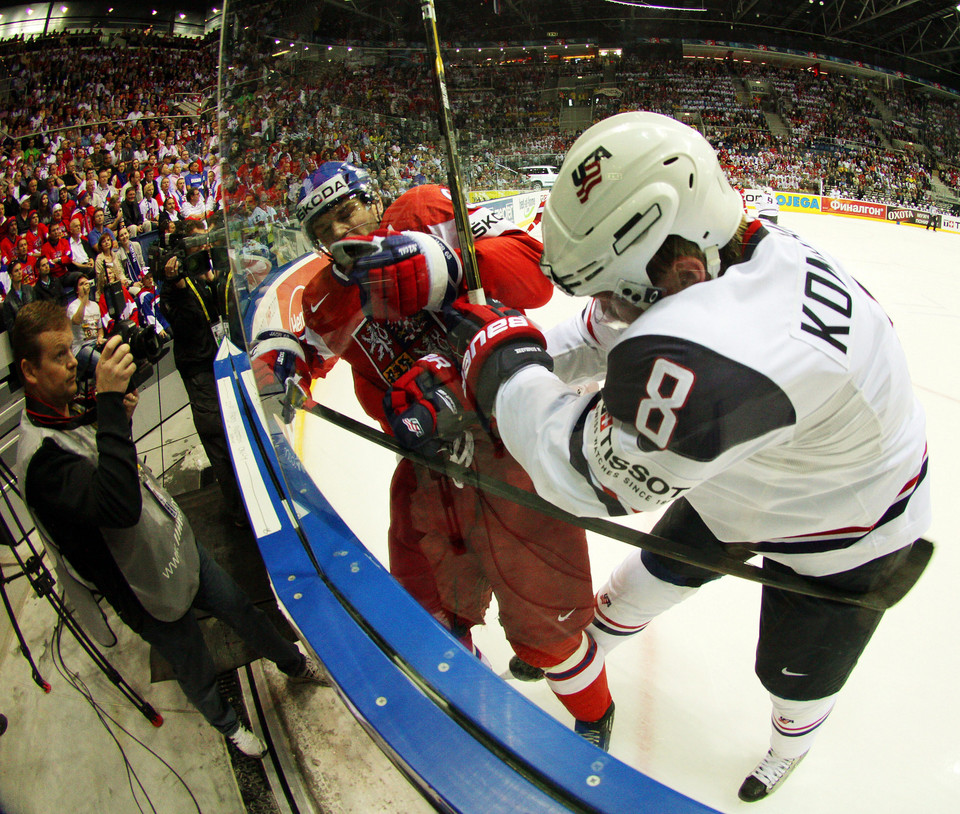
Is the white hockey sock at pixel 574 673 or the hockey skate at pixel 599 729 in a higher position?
the white hockey sock at pixel 574 673

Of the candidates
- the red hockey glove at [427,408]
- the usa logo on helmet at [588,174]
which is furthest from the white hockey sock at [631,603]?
the usa logo on helmet at [588,174]

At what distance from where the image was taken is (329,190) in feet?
4.48

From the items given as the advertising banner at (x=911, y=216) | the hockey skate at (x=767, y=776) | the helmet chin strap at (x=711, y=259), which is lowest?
the advertising banner at (x=911, y=216)

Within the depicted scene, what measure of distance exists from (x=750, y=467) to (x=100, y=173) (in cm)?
801

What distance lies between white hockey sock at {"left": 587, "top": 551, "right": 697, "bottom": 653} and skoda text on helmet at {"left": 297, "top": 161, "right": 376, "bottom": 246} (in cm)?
114

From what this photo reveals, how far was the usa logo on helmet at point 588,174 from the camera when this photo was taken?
857mm

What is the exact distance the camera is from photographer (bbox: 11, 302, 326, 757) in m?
1.40

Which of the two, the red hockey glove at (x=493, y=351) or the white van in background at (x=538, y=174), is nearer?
the red hockey glove at (x=493, y=351)

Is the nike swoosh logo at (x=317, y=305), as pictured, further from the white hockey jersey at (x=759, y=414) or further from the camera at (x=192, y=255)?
the camera at (x=192, y=255)

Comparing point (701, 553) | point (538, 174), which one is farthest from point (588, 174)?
point (538, 174)

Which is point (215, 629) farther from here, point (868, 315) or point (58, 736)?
point (868, 315)

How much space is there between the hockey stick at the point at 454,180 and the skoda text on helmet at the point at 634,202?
0.19 metres

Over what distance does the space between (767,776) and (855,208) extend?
14.3 metres

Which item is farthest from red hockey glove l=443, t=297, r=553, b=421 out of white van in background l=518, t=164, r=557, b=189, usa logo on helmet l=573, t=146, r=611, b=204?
white van in background l=518, t=164, r=557, b=189
